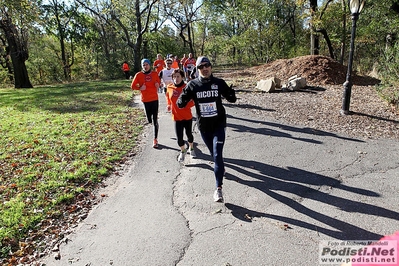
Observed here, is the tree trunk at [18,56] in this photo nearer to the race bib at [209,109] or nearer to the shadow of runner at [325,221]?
the race bib at [209,109]

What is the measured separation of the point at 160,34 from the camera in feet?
120

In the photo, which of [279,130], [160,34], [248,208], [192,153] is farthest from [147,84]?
[160,34]

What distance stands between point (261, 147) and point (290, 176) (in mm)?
1567

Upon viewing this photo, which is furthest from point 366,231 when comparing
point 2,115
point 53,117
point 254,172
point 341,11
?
point 341,11

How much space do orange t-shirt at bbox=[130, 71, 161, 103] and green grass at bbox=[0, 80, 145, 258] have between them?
1.48 metres

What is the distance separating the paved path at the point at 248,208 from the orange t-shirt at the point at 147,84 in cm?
143

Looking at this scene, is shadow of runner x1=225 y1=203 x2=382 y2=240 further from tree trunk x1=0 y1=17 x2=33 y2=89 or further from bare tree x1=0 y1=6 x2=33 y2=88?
tree trunk x1=0 y1=17 x2=33 y2=89

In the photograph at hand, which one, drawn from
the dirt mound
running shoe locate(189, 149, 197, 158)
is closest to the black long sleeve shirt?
running shoe locate(189, 149, 197, 158)

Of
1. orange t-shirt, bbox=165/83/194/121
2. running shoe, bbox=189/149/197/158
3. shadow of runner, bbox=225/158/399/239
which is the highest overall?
orange t-shirt, bbox=165/83/194/121

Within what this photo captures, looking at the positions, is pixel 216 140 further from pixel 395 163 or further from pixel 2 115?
pixel 2 115

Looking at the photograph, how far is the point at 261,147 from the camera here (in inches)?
251

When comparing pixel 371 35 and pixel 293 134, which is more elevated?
pixel 371 35

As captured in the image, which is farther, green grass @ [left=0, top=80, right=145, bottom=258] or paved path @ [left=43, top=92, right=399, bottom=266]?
green grass @ [left=0, top=80, right=145, bottom=258]

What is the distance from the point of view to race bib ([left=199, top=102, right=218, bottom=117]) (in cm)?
411
